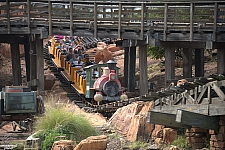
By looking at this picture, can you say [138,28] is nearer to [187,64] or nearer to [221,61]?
[187,64]

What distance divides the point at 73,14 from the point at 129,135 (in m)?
9.12

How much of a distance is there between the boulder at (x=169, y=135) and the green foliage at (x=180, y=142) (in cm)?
11

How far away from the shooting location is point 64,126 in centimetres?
1711

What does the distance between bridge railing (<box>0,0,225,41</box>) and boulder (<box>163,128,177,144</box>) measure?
6424 mm

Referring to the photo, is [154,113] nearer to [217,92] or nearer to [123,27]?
[217,92]

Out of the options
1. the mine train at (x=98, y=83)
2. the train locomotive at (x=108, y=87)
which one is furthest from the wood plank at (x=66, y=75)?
the train locomotive at (x=108, y=87)

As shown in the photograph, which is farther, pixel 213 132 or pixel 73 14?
pixel 73 14

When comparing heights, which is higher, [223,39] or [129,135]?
[223,39]

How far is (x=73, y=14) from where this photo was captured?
2548 cm

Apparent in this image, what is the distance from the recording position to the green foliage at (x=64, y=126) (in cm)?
1681

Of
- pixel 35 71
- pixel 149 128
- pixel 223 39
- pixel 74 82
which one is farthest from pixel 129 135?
pixel 74 82

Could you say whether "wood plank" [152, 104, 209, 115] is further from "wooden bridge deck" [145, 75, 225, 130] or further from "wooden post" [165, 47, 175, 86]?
"wooden post" [165, 47, 175, 86]

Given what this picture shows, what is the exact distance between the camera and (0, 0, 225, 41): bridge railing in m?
22.0

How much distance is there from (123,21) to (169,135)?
9.78 m
